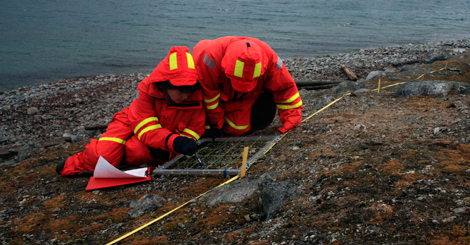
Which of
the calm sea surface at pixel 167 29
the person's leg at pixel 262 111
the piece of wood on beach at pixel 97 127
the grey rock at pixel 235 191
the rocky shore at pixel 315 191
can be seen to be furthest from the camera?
the calm sea surface at pixel 167 29

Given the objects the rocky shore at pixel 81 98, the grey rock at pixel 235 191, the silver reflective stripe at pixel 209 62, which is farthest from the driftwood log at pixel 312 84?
the grey rock at pixel 235 191

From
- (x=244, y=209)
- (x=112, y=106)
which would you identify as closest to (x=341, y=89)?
(x=244, y=209)

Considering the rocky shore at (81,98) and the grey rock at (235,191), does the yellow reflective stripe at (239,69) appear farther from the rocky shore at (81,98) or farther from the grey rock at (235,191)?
the rocky shore at (81,98)

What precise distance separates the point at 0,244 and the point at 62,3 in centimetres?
3214

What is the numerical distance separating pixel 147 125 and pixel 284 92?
1.84 meters

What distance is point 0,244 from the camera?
110 inches

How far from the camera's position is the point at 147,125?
3.88 meters

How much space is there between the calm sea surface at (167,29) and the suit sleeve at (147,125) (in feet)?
35.2

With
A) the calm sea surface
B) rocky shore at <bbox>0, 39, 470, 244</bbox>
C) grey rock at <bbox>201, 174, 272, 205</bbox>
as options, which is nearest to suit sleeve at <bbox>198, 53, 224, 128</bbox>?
rocky shore at <bbox>0, 39, 470, 244</bbox>

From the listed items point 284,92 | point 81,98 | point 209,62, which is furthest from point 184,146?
point 81,98

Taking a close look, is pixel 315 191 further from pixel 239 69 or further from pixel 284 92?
pixel 284 92

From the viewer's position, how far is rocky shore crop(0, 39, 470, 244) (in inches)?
80.4

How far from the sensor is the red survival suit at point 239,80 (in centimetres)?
341

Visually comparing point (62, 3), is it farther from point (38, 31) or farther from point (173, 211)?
point (173, 211)
